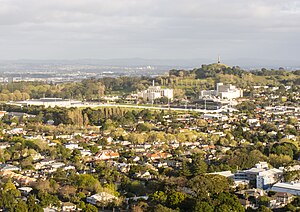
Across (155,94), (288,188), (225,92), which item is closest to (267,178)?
(288,188)

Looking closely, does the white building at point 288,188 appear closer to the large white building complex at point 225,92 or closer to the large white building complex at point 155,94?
the large white building complex at point 225,92

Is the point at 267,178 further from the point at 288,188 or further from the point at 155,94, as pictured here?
the point at 155,94

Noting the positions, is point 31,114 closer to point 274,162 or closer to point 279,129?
point 279,129

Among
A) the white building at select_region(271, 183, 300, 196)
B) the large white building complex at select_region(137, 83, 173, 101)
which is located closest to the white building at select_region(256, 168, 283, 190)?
the white building at select_region(271, 183, 300, 196)

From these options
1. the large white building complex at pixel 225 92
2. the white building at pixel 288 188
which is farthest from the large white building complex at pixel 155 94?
the white building at pixel 288 188

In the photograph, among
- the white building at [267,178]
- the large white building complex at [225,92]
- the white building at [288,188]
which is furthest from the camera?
the large white building complex at [225,92]
